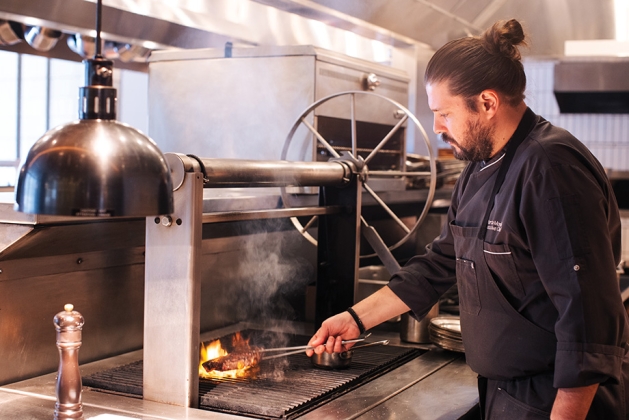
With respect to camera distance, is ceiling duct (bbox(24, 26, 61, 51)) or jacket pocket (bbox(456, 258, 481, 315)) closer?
jacket pocket (bbox(456, 258, 481, 315))

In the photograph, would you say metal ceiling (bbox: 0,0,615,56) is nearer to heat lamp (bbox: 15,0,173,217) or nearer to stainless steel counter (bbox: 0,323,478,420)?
stainless steel counter (bbox: 0,323,478,420)

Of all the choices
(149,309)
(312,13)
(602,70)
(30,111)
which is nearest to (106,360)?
(149,309)

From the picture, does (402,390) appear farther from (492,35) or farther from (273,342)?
(492,35)

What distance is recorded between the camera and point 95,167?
3.32 ft

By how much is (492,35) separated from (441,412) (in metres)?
0.90

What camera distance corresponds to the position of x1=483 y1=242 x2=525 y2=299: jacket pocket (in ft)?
5.43

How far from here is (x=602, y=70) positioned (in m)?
4.82

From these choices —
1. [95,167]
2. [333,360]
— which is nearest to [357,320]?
[333,360]

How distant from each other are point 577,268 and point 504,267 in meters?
0.21

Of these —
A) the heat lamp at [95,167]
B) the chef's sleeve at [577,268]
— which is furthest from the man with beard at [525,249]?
the heat lamp at [95,167]

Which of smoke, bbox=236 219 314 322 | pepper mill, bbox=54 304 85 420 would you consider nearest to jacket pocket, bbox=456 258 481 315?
pepper mill, bbox=54 304 85 420

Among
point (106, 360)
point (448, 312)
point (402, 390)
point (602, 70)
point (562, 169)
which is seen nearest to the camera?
point (562, 169)

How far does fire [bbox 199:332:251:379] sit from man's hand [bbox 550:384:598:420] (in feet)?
2.81

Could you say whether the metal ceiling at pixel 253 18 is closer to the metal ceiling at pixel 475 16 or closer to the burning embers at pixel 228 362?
the metal ceiling at pixel 475 16
